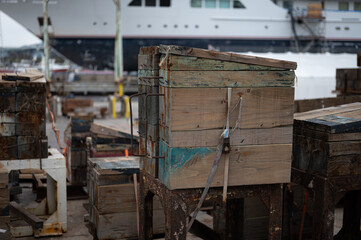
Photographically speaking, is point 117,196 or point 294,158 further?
point 117,196

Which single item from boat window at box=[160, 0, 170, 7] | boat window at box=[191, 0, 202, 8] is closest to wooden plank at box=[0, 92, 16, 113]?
boat window at box=[160, 0, 170, 7]

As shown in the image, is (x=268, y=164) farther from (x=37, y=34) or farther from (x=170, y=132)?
(x=37, y=34)

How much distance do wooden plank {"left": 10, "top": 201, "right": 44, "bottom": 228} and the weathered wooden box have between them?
3082mm

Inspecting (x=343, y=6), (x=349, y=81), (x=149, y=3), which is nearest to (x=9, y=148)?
(x=349, y=81)

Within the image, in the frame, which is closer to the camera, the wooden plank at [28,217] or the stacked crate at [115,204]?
the stacked crate at [115,204]

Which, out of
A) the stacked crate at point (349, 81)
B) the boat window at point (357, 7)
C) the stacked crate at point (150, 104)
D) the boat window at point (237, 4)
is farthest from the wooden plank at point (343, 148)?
the boat window at point (357, 7)

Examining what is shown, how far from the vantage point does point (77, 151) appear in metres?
8.11

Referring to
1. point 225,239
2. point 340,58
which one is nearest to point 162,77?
point 225,239

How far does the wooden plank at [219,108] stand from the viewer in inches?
153

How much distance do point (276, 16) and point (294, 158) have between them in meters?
A: 31.7

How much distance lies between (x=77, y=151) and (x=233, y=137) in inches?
182

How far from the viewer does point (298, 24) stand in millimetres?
35656

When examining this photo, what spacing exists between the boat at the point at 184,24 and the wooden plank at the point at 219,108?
30.0m

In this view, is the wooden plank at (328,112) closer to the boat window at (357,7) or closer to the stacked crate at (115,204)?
the stacked crate at (115,204)
